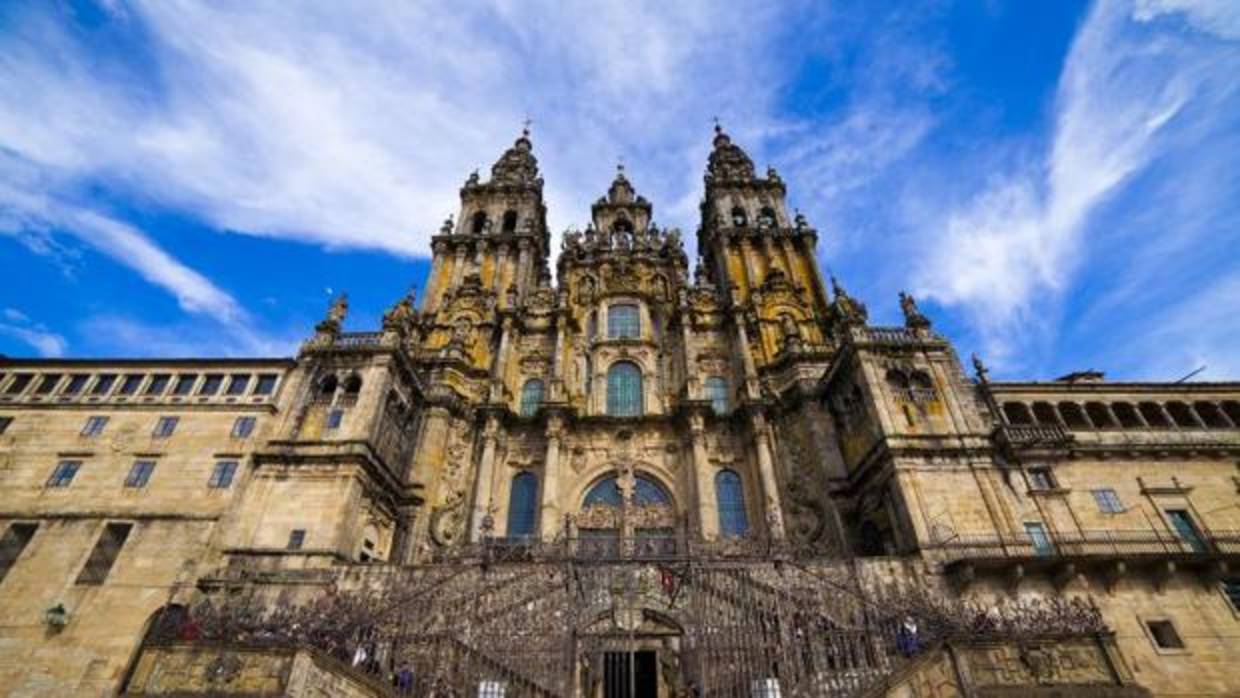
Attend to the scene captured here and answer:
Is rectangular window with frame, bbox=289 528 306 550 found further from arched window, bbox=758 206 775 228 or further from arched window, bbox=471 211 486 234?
arched window, bbox=758 206 775 228

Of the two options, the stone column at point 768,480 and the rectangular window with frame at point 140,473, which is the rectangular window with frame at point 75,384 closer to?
the rectangular window with frame at point 140,473

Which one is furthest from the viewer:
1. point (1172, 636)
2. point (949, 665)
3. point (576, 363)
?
point (576, 363)

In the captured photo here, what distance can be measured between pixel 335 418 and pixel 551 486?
31.7ft

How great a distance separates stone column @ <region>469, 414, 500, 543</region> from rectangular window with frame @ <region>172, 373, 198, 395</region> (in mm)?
12416

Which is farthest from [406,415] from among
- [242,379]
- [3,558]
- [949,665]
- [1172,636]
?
[1172,636]

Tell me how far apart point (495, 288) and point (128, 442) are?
64.5 ft

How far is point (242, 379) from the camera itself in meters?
24.3

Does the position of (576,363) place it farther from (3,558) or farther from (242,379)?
(3,558)

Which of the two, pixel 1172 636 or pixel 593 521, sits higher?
pixel 593 521

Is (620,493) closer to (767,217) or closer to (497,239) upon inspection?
(497,239)

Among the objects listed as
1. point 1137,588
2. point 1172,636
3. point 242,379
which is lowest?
point 1172,636

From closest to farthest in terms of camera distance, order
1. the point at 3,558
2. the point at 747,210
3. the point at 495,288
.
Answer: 1. the point at 3,558
2. the point at 495,288
3. the point at 747,210

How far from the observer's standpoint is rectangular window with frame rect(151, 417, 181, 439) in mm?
22656

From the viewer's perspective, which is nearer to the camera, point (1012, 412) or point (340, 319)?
point (1012, 412)
